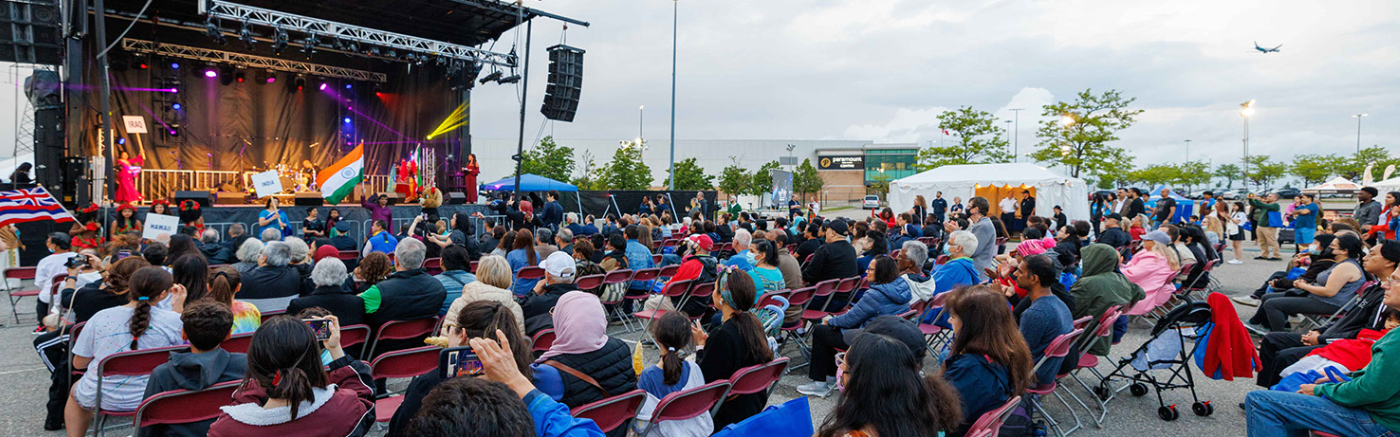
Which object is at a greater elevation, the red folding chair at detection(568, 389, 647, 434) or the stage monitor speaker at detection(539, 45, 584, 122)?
the stage monitor speaker at detection(539, 45, 584, 122)

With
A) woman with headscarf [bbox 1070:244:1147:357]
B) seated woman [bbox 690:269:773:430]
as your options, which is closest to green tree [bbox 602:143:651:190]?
woman with headscarf [bbox 1070:244:1147:357]

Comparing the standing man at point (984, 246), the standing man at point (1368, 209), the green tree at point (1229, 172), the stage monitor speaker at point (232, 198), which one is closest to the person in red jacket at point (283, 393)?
the standing man at point (984, 246)

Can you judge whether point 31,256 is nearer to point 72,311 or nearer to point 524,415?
point 72,311

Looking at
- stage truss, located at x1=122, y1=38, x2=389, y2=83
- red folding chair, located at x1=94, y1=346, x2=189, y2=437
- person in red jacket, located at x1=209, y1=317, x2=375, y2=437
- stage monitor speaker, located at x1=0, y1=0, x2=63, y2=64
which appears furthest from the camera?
stage truss, located at x1=122, y1=38, x2=389, y2=83

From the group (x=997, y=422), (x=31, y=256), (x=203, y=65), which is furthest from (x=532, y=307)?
(x=203, y=65)

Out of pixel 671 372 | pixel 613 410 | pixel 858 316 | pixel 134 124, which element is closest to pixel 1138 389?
pixel 858 316

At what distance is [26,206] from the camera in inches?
326

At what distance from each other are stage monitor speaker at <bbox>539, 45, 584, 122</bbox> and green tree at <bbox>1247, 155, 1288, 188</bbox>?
62.6m

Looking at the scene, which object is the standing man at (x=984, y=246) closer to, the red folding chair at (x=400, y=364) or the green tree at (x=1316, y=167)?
the red folding chair at (x=400, y=364)

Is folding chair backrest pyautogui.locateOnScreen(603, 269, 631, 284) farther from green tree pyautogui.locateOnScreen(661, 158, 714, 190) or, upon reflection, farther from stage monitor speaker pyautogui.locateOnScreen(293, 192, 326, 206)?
green tree pyautogui.locateOnScreen(661, 158, 714, 190)

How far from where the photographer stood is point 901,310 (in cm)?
479

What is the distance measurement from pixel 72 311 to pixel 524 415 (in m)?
4.49

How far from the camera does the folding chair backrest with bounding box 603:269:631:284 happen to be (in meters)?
6.36

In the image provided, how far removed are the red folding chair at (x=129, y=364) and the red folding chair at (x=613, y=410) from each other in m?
2.12
